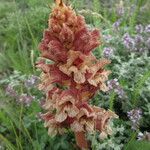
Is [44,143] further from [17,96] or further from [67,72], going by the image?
[67,72]

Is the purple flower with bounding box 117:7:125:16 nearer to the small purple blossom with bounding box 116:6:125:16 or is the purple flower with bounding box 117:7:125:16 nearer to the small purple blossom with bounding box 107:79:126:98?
the small purple blossom with bounding box 116:6:125:16

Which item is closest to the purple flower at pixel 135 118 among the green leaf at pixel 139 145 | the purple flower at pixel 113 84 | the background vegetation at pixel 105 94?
the background vegetation at pixel 105 94

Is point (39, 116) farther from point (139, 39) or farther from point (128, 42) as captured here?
point (139, 39)

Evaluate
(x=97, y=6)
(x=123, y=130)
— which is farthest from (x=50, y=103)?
(x=97, y=6)

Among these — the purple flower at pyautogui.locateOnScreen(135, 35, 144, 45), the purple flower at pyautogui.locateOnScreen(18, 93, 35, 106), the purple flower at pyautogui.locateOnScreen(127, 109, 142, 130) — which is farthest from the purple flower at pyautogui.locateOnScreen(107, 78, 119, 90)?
the purple flower at pyautogui.locateOnScreen(135, 35, 144, 45)

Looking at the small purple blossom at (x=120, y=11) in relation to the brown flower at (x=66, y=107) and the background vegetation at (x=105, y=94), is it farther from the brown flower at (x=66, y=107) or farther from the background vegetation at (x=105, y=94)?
the brown flower at (x=66, y=107)
